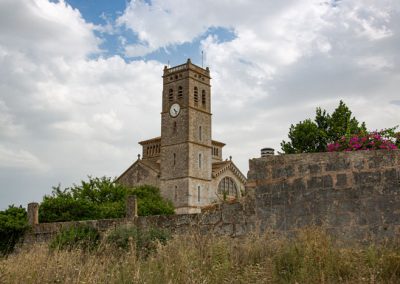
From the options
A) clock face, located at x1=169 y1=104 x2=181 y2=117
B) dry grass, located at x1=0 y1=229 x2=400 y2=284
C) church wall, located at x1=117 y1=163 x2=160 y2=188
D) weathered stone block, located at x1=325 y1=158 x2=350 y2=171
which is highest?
clock face, located at x1=169 y1=104 x2=181 y2=117

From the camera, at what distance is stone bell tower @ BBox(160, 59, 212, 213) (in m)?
48.5

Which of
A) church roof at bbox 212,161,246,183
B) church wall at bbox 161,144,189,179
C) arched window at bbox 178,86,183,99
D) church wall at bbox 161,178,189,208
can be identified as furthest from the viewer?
arched window at bbox 178,86,183,99

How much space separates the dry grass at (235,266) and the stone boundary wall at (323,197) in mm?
917

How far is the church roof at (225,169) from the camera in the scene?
52.8 m

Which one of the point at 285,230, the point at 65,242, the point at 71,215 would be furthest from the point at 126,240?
the point at 71,215

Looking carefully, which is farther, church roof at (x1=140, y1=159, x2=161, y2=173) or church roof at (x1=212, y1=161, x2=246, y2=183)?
church roof at (x1=212, y1=161, x2=246, y2=183)

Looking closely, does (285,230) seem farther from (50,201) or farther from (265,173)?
(50,201)

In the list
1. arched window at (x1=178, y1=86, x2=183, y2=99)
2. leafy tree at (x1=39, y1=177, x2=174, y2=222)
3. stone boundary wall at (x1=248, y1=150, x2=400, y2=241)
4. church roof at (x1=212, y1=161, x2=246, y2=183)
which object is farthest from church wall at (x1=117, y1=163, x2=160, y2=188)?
stone boundary wall at (x1=248, y1=150, x2=400, y2=241)

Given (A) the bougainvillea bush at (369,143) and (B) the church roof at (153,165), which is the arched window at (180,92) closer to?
(B) the church roof at (153,165)

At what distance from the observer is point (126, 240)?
10.4 metres

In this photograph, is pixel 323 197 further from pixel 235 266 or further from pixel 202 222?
pixel 202 222

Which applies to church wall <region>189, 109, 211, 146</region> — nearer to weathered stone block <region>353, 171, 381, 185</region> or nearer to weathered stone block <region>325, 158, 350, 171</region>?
weathered stone block <region>325, 158, 350, 171</region>

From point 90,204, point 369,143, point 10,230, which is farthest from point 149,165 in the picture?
point 369,143

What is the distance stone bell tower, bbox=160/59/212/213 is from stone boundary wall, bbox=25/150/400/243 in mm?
37700
